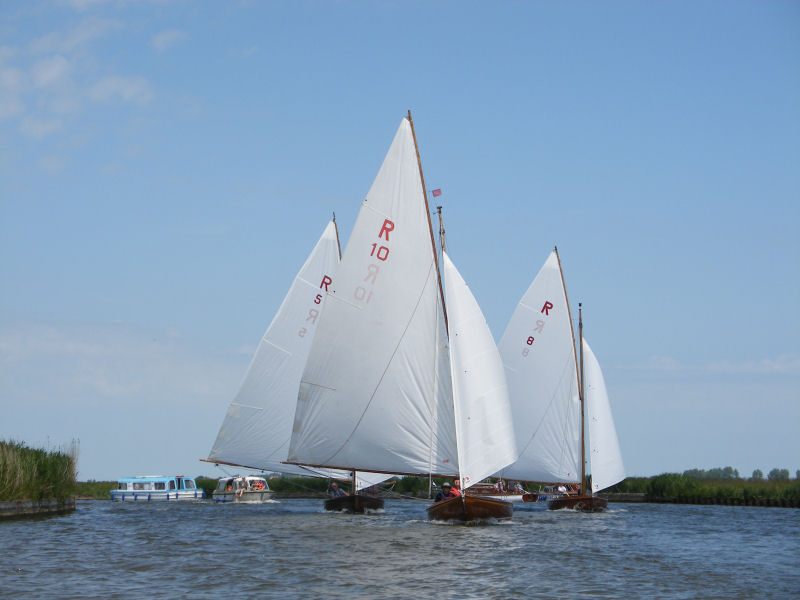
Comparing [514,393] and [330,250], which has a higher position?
[330,250]

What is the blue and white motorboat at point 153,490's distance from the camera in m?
80.7

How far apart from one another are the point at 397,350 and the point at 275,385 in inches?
607

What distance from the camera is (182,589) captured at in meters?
22.8

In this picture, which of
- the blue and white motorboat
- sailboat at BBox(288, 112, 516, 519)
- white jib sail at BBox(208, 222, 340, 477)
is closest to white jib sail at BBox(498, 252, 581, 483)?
white jib sail at BBox(208, 222, 340, 477)

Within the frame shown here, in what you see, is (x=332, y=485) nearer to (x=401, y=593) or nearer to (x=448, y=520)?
(x=448, y=520)

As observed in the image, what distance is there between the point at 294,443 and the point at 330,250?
1617cm

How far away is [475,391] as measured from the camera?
3938 cm

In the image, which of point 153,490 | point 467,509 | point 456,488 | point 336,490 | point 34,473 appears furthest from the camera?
point 153,490

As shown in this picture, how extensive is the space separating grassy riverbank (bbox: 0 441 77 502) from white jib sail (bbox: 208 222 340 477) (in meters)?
8.71

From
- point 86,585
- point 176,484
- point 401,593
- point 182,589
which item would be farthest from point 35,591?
point 176,484

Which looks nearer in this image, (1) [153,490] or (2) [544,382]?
(2) [544,382]

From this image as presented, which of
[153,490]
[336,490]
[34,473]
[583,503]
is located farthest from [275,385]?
[153,490]

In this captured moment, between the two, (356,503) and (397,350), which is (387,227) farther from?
(356,503)

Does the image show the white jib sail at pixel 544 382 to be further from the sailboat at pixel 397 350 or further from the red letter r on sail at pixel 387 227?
the red letter r on sail at pixel 387 227
